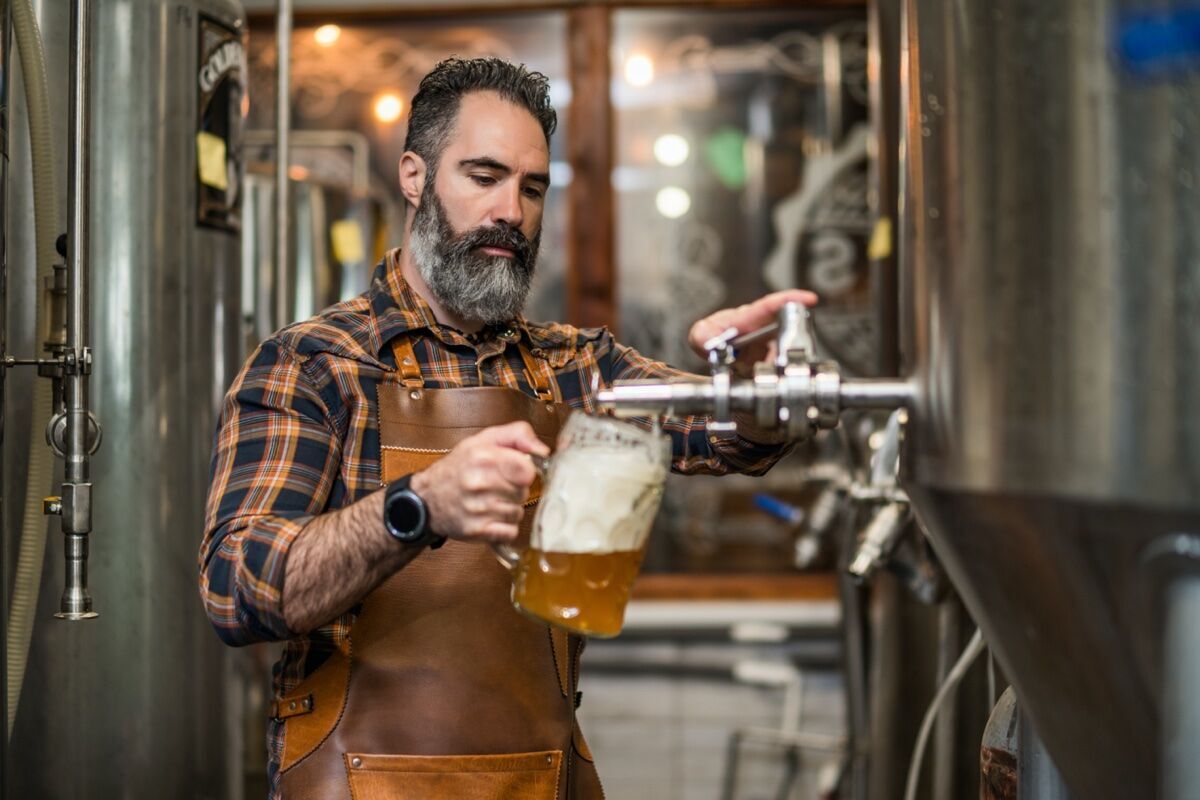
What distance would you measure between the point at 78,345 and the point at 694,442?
74 centimetres

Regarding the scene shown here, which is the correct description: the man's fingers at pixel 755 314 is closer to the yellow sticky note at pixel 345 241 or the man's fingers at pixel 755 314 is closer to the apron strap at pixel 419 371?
the apron strap at pixel 419 371

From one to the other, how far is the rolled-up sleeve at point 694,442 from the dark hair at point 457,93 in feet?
1.01

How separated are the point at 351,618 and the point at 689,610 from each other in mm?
2526

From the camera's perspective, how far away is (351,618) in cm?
143

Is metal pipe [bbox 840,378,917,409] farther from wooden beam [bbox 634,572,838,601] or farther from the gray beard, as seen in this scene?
wooden beam [bbox 634,572,838,601]

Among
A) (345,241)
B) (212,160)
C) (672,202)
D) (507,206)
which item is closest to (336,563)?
(507,206)

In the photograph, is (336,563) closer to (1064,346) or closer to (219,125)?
(1064,346)

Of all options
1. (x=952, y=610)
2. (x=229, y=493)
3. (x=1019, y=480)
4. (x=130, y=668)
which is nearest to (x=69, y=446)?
(x=229, y=493)

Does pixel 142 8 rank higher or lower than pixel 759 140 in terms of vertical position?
lower

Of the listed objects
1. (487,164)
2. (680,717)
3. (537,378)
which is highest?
(487,164)

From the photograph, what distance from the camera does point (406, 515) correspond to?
3.87ft

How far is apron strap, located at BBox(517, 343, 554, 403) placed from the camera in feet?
5.28

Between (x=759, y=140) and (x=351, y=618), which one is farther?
(x=759, y=140)

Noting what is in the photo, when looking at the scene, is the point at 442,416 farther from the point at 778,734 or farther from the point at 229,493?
the point at 778,734
